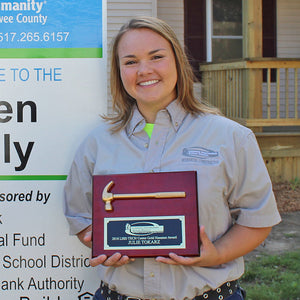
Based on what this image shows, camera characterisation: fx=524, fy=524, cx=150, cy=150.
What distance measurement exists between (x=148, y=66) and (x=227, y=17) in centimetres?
820

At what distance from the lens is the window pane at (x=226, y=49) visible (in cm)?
967

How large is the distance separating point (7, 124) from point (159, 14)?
7.09m

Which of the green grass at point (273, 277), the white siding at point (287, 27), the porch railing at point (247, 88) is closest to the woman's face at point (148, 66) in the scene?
the green grass at point (273, 277)

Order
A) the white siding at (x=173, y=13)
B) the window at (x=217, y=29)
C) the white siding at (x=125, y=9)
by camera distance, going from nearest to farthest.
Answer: the white siding at (x=125, y=9) → the white siding at (x=173, y=13) → the window at (x=217, y=29)

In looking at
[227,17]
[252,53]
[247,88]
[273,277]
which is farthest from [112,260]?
[227,17]

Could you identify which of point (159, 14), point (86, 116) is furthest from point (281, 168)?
point (86, 116)

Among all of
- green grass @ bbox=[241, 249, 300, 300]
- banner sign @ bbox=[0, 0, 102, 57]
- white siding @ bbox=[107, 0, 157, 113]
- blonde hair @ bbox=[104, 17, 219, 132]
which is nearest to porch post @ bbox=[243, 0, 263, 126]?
white siding @ bbox=[107, 0, 157, 113]

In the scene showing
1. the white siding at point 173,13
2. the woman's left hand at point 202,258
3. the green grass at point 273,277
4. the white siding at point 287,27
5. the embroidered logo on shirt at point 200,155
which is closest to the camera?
the woman's left hand at point 202,258

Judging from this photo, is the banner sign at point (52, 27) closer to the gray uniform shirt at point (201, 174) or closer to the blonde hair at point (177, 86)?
the blonde hair at point (177, 86)

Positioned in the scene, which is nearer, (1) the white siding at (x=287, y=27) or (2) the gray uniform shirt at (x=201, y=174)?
(2) the gray uniform shirt at (x=201, y=174)

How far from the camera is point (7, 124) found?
2.35 m

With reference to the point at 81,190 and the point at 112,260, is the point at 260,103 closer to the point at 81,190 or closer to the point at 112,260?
the point at 81,190

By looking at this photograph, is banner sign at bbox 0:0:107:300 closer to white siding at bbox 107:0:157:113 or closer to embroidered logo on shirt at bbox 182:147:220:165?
embroidered logo on shirt at bbox 182:147:220:165

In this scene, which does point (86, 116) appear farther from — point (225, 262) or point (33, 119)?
point (225, 262)
